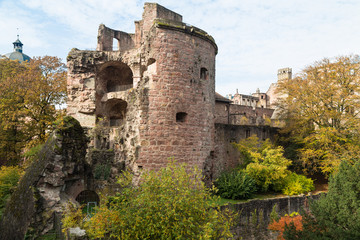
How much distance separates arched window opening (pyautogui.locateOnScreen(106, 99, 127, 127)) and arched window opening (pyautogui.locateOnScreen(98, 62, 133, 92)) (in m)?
1.09

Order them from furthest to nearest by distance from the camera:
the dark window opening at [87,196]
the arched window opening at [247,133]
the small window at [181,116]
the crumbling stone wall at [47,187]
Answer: the arched window opening at [247,133] < the dark window opening at [87,196] < the small window at [181,116] < the crumbling stone wall at [47,187]

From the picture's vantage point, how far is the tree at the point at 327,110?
58.1ft

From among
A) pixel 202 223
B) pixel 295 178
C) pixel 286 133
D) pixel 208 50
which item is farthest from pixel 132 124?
pixel 286 133

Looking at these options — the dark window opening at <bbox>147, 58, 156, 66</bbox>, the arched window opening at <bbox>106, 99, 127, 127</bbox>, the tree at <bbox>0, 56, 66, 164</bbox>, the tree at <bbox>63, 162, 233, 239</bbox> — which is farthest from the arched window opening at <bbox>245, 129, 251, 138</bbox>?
the tree at <bbox>0, 56, 66, 164</bbox>

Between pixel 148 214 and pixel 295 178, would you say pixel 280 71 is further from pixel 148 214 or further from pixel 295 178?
pixel 148 214

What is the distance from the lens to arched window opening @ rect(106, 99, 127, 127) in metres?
19.5

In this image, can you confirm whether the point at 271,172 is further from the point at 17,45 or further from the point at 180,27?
the point at 17,45

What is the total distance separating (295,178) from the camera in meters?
17.9

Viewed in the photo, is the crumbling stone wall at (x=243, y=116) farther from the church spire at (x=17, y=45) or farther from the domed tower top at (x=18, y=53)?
the church spire at (x=17, y=45)

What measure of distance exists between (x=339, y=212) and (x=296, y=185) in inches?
335

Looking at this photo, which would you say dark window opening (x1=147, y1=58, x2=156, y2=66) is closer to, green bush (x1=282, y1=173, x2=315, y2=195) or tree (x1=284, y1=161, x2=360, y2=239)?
tree (x1=284, y1=161, x2=360, y2=239)

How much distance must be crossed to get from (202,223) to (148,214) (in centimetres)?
179

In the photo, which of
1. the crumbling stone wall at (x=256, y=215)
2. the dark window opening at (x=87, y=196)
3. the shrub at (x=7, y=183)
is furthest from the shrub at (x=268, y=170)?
the shrub at (x=7, y=183)

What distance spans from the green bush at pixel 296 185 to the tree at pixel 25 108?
1772 centimetres
